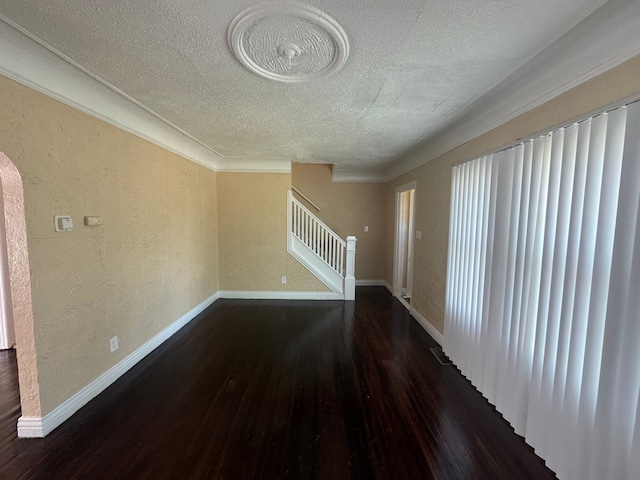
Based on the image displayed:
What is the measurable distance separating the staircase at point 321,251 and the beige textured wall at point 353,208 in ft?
3.76

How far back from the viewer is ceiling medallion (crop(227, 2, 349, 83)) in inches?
50.2

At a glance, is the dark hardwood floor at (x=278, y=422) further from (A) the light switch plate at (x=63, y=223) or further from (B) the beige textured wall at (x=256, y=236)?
(B) the beige textured wall at (x=256, y=236)

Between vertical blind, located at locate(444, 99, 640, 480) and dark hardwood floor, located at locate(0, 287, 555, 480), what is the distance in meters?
0.34

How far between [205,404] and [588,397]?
248 centimetres

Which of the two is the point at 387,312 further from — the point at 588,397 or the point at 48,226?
the point at 48,226

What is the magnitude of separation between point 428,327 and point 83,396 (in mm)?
3605

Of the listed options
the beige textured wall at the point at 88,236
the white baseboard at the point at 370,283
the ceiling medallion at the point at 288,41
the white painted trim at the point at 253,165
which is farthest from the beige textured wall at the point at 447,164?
the beige textured wall at the point at 88,236

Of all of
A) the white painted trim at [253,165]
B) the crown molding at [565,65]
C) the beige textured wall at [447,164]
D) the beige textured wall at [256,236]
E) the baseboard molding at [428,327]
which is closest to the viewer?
the crown molding at [565,65]

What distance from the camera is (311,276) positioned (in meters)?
4.84

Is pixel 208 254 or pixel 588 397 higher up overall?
pixel 208 254

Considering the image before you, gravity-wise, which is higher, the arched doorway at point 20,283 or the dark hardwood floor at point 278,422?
the arched doorway at point 20,283

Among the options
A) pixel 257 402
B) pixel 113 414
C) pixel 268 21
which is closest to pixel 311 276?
pixel 257 402

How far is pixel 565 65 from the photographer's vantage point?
1.52m

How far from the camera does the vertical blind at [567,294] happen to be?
122 cm
